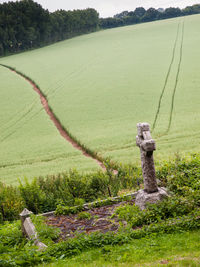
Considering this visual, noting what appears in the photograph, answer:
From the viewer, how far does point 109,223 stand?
1053 centimetres

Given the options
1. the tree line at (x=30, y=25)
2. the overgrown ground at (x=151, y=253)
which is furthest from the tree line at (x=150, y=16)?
the overgrown ground at (x=151, y=253)

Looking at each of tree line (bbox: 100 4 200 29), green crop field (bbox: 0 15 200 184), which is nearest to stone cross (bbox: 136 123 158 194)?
green crop field (bbox: 0 15 200 184)

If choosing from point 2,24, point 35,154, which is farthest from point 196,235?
point 2,24

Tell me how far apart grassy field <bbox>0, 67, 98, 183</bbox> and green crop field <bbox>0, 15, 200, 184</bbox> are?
0.25 feet

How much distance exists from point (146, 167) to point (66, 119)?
785 inches

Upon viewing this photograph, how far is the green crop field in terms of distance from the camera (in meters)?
22.6

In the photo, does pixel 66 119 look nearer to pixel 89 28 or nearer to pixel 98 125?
pixel 98 125

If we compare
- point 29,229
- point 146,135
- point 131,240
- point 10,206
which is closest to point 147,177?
point 146,135

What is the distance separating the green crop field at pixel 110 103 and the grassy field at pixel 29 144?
75 mm

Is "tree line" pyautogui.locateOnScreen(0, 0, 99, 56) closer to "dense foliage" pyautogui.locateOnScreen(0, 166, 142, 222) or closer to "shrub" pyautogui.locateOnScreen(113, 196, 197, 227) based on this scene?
"dense foliage" pyautogui.locateOnScreen(0, 166, 142, 222)

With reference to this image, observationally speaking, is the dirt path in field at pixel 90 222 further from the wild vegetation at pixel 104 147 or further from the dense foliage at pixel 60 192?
the dense foliage at pixel 60 192

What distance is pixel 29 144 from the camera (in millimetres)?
25891

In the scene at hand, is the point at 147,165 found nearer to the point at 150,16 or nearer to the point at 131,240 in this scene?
the point at 131,240

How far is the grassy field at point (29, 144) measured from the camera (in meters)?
20.8
